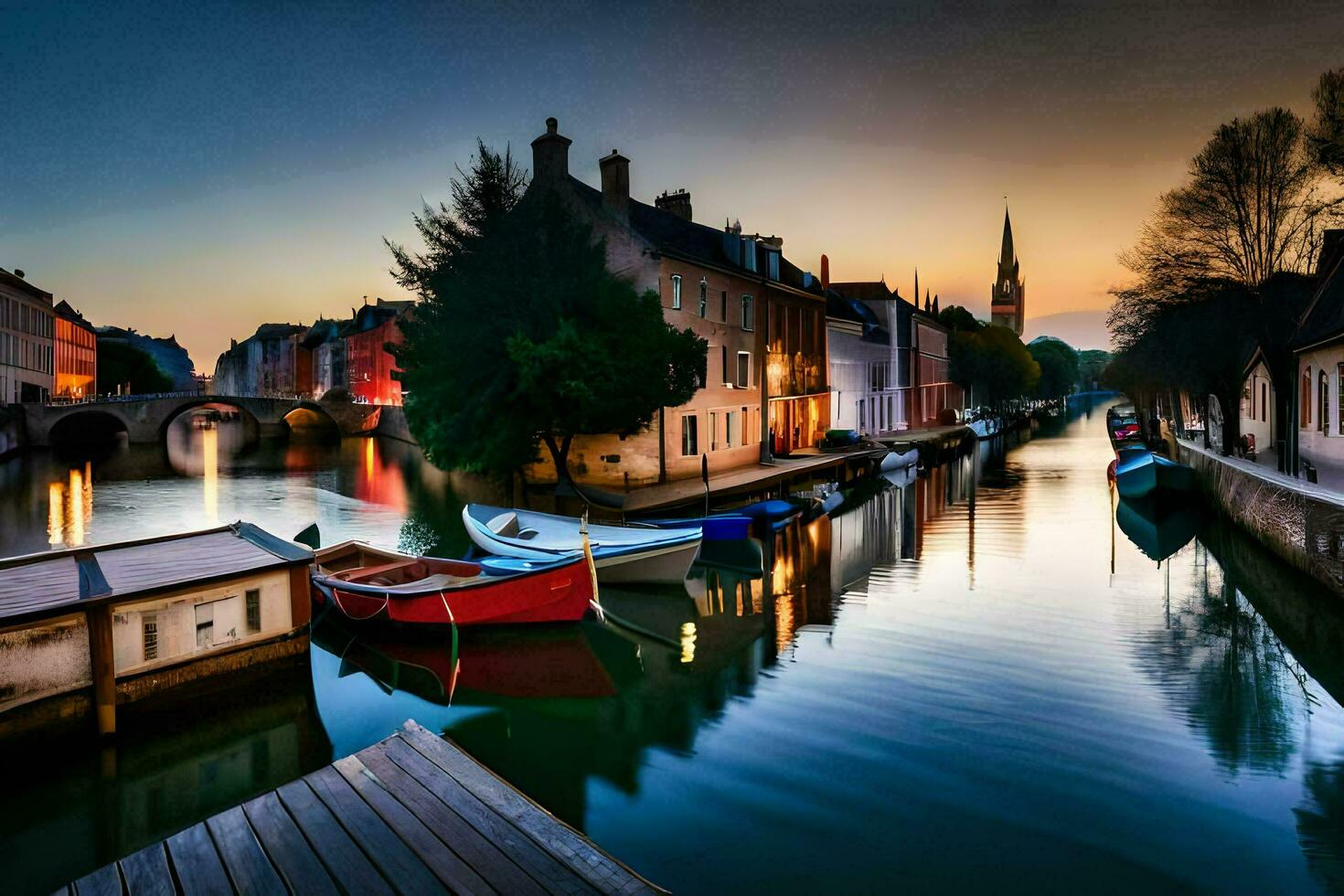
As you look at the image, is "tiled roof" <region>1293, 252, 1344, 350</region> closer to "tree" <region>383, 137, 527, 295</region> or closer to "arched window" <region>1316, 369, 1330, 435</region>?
"arched window" <region>1316, 369, 1330, 435</region>

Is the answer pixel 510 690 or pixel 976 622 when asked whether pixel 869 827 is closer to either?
pixel 510 690

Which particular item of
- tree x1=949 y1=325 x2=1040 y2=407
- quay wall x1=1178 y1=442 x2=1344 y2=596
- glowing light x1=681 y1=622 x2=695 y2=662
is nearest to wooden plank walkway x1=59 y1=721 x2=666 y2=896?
glowing light x1=681 y1=622 x2=695 y2=662

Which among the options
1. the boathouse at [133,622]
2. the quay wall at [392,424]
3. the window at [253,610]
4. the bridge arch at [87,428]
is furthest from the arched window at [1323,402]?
the bridge arch at [87,428]

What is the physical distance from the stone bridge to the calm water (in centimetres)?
5463

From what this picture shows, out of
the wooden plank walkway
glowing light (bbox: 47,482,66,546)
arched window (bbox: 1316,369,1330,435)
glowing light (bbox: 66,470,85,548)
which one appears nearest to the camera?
the wooden plank walkway

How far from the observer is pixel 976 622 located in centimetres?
1452

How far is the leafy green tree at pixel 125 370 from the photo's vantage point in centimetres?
8876

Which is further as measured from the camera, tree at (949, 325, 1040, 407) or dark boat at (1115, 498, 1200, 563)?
tree at (949, 325, 1040, 407)

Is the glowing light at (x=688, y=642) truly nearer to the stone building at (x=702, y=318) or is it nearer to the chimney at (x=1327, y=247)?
the stone building at (x=702, y=318)

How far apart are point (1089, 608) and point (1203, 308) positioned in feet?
59.9

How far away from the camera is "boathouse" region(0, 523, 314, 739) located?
30.1ft

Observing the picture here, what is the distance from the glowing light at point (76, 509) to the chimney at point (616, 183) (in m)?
19.4

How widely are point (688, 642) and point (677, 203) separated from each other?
29162 mm

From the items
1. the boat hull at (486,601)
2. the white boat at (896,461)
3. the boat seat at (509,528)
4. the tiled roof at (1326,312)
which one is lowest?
the boat hull at (486,601)
